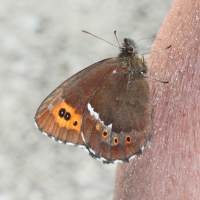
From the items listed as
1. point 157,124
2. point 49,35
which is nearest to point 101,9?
point 49,35

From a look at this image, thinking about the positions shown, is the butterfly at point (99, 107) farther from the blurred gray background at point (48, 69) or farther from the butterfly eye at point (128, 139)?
the blurred gray background at point (48, 69)

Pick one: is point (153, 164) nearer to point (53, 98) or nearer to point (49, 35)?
point (53, 98)

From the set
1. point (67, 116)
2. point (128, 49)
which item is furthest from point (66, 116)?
point (128, 49)

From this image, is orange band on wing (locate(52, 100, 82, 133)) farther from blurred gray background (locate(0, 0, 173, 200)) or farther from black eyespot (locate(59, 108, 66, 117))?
blurred gray background (locate(0, 0, 173, 200))

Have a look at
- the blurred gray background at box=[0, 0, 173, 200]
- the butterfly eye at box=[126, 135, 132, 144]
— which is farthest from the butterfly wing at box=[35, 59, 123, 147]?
the blurred gray background at box=[0, 0, 173, 200]

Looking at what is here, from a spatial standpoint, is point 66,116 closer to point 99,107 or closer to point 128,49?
point 99,107

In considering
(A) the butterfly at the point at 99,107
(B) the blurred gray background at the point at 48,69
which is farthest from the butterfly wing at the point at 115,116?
(B) the blurred gray background at the point at 48,69
